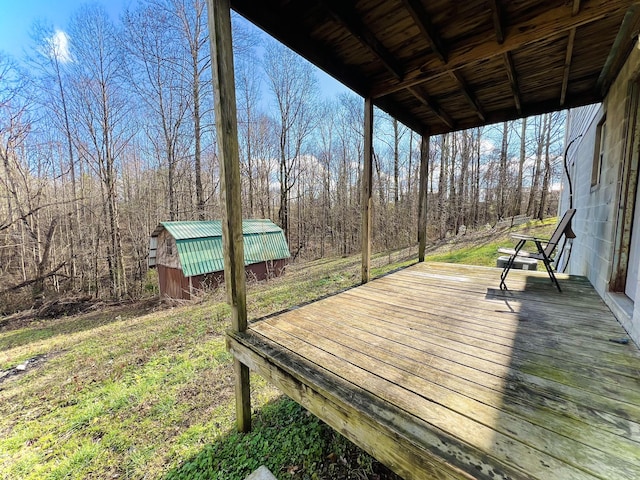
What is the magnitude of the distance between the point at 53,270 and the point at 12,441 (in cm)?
900

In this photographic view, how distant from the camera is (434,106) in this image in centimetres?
364

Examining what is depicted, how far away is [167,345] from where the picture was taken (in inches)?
164

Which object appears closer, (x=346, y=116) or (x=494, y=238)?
(x=494, y=238)

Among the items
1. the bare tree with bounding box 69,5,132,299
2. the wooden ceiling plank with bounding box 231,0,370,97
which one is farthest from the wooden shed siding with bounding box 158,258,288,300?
the wooden ceiling plank with bounding box 231,0,370,97

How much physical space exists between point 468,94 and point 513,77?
1.59 ft

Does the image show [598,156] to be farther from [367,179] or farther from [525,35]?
[367,179]

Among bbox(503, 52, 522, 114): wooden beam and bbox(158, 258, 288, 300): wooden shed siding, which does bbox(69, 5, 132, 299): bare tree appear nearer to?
bbox(158, 258, 288, 300): wooden shed siding

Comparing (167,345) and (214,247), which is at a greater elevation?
(214,247)

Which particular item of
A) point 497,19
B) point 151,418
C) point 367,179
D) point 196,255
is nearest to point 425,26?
point 497,19

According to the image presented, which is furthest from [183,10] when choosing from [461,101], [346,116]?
[461,101]

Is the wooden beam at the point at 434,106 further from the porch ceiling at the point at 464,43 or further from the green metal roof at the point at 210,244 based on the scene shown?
the green metal roof at the point at 210,244

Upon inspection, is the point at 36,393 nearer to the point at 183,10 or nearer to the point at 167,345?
the point at 167,345

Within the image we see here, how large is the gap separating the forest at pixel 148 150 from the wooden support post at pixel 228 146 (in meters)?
6.96

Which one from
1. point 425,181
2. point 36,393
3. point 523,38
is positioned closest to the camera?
point 523,38
